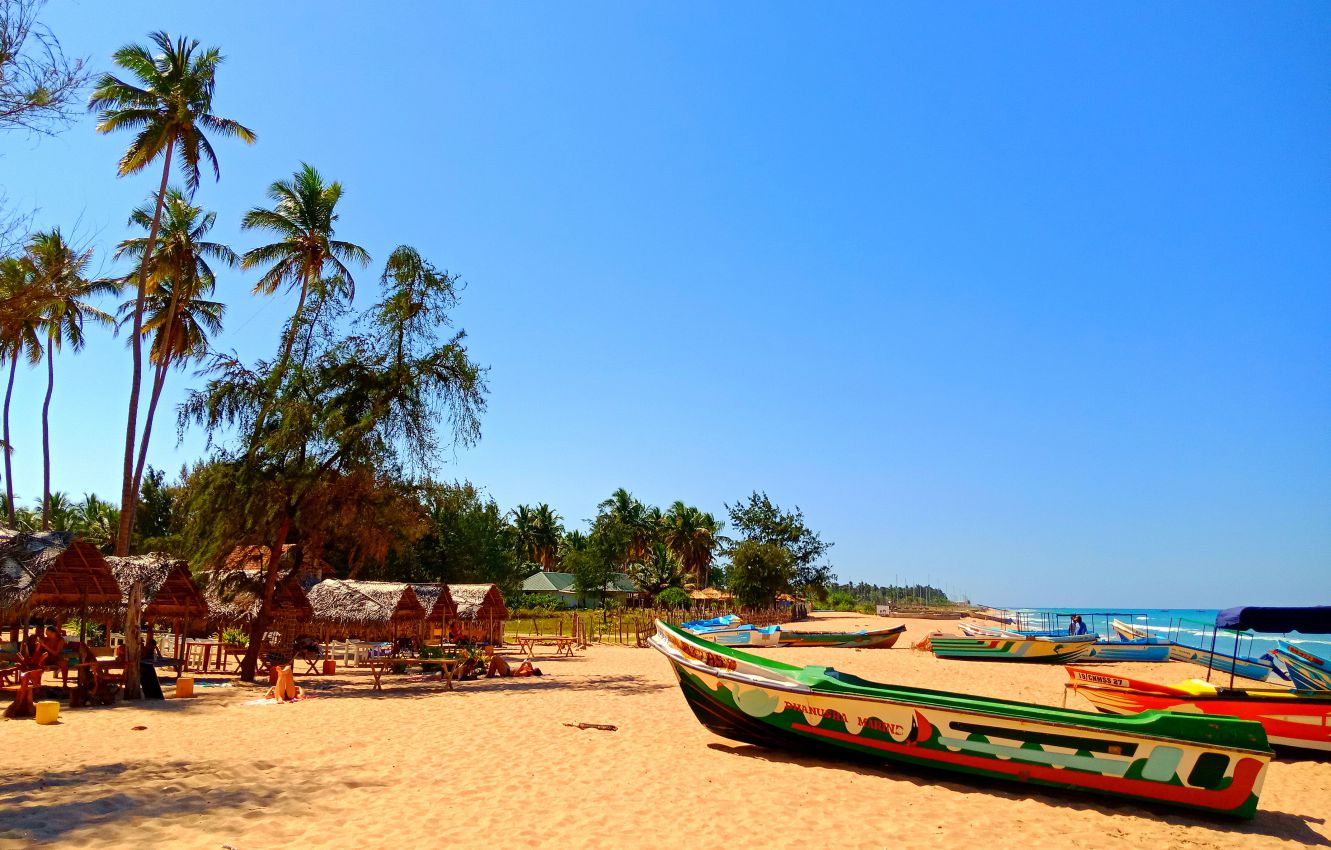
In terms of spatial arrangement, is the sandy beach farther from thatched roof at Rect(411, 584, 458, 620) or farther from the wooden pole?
thatched roof at Rect(411, 584, 458, 620)

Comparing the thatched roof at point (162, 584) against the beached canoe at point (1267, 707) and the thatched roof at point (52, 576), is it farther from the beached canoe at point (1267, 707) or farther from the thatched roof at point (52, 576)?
the beached canoe at point (1267, 707)

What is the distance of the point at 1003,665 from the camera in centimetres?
2414

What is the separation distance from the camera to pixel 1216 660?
901 inches

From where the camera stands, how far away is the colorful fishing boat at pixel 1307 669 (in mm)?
14164

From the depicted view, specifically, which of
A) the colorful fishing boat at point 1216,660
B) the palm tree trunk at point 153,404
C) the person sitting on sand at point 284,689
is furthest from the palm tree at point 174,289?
the colorful fishing boat at point 1216,660

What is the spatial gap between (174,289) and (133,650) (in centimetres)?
1293

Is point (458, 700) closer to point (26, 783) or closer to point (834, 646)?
point (26, 783)

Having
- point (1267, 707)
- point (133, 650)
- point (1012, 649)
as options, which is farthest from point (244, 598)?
point (1012, 649)

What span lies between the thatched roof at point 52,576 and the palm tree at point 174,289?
21.9 ft

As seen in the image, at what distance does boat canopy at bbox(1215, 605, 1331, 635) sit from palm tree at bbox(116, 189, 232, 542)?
25.4 meters

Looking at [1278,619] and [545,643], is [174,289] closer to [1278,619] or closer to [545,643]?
[545,643]

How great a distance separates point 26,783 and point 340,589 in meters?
16.0

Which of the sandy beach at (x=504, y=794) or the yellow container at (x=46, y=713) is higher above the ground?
the yellow container at (x=46, y=713)

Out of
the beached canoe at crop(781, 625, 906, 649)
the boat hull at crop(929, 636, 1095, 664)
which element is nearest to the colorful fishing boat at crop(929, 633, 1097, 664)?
the boat hull at crop(929, 636, 1095, 664)
